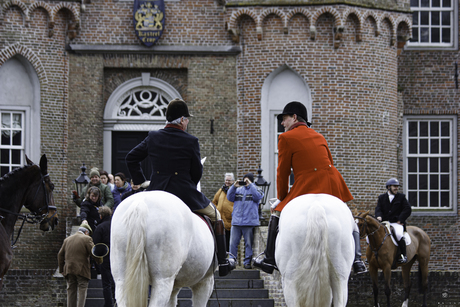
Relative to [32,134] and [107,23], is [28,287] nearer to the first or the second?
[32,134]

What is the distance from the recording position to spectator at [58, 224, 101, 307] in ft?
41.8

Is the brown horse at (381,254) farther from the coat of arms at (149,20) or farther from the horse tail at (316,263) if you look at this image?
the horse tail at (316,263)

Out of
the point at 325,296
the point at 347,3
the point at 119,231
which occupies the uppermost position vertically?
the point at 347,3

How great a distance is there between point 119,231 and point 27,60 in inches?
557

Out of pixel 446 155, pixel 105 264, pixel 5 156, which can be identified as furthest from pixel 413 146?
pixel 105 264

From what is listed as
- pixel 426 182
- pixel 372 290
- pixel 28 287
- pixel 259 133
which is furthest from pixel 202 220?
pixel 426 182

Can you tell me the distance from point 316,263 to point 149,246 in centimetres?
151

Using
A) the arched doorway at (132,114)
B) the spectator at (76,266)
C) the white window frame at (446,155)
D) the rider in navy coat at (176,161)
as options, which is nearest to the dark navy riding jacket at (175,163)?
the rider in navy coat at (176,161)

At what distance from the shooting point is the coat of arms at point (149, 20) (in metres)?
19.8

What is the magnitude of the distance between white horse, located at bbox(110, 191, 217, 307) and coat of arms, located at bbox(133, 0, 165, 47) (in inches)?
538

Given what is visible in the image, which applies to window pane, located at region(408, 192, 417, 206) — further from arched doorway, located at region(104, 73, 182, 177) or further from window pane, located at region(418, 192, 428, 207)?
arched doorway, located at region(104, 73, 182, 177)

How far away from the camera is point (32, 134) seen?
1947 cm

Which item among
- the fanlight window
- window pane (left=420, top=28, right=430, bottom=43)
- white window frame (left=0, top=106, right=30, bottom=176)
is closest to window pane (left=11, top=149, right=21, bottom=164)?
white window frame (left=0, top=106, right=30, bottom=176)

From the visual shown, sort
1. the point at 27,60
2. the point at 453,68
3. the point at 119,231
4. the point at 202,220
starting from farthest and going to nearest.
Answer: the point at 453,68 → the point at 27,60 → the point at 202,220 → the point at 119,231
